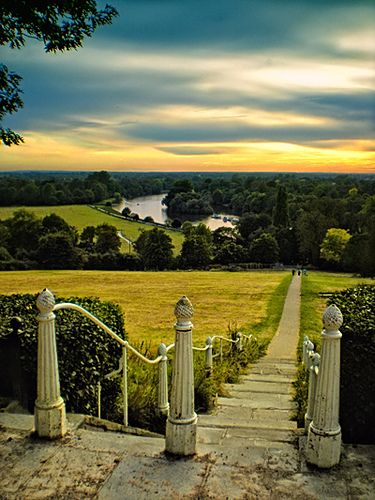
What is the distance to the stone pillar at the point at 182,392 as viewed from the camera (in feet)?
11.1

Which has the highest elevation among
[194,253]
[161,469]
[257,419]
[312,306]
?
[161,469]

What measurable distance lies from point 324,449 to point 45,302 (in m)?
2.32

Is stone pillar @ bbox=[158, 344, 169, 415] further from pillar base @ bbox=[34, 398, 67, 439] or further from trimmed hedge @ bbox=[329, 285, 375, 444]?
trimmed hedge @ bbox=[329, 285, 375, 444]

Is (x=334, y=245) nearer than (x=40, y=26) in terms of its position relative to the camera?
No

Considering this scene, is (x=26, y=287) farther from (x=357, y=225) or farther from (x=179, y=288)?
(x=357, y=225)

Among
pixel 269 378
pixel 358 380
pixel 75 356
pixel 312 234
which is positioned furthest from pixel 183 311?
pixel 312 234

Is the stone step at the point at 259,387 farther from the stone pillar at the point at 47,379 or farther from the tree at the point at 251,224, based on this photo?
the tree at the point at 251,224

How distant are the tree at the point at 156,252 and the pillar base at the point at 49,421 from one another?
49372 mm

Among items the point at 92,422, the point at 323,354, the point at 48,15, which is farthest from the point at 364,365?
the point at 48,15

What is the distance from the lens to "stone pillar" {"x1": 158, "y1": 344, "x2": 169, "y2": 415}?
15.3 feet

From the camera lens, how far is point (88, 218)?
7825cm

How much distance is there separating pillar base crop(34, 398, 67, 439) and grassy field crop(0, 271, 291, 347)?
10727 millimetres

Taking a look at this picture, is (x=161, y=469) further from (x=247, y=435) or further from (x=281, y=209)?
(x=281, y=209)

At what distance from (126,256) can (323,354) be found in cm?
4964
